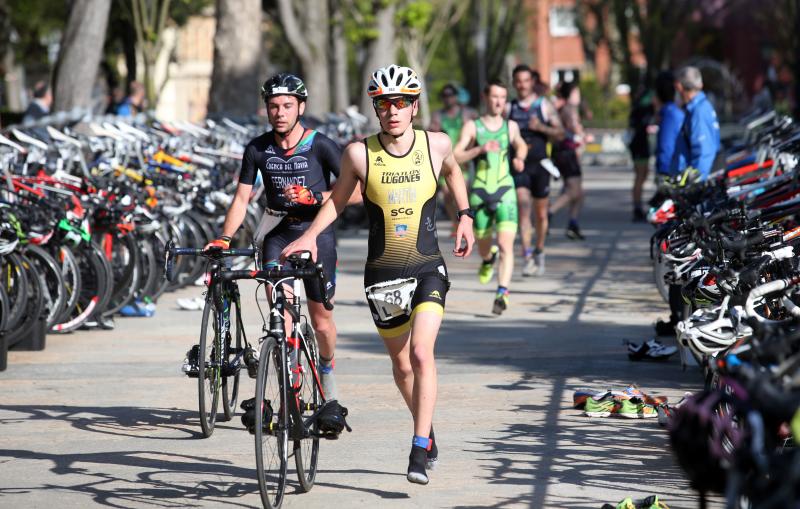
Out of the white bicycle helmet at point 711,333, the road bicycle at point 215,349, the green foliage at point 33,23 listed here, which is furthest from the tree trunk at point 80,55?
the green foliage at point 33,23

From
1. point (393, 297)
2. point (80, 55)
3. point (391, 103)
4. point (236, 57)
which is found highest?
point (236, 57)

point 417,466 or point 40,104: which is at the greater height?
point 40,104

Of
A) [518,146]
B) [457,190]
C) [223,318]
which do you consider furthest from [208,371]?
[518,146]

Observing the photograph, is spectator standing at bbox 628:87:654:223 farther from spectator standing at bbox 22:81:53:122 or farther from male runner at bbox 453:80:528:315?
male runner at bbox 453:80:528:315

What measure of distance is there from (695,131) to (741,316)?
22.2 feet

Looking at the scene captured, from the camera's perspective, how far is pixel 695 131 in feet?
43.5

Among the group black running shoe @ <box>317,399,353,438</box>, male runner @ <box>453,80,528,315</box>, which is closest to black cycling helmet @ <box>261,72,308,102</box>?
black running shoe @ <box>317,399,353,438</box>

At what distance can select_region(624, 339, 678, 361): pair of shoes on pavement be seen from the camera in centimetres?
1049

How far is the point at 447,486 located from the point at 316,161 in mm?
2353

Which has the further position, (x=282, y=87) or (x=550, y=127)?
(x=550, y=127)

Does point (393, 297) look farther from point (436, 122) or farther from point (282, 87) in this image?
point (436, 122)

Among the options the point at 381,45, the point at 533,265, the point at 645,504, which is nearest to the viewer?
the point at 645,504

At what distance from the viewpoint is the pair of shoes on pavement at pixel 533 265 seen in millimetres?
16125

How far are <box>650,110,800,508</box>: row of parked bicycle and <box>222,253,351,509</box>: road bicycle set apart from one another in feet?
5.29
